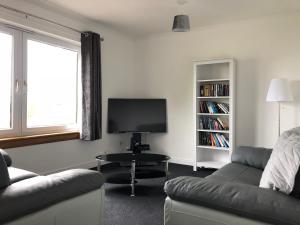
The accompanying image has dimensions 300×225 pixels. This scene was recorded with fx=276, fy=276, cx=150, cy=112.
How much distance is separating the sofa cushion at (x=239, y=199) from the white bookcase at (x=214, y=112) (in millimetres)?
2635

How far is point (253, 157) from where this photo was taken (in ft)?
9.21

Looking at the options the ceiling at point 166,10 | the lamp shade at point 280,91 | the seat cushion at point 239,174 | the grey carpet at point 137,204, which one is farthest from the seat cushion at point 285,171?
the ceiling at point 166,10

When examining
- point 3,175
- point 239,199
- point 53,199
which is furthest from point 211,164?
point 3,175

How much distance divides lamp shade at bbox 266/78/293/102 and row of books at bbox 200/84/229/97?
0.73 m

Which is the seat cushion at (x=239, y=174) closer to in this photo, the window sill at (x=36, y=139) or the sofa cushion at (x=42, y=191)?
the sofa cushion at (x=42, y=191)

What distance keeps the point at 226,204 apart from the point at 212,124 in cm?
296

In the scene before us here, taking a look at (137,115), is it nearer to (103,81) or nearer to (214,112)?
(103,81)

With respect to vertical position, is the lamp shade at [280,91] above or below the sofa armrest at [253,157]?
above

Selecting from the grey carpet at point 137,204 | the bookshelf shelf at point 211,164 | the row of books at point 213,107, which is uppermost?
the row of books at point 213,107

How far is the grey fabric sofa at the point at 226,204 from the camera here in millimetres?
1357

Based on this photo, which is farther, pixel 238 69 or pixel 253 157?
pixel 238 69

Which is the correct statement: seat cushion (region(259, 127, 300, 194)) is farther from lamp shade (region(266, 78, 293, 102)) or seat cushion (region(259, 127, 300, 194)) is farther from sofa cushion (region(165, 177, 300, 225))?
lamp shade (region(266, 78, 293, 102))

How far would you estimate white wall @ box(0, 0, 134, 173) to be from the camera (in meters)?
3.40

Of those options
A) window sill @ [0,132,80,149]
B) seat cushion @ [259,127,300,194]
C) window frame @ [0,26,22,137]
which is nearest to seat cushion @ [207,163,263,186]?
seat cushion @ [259,127,300,194]
